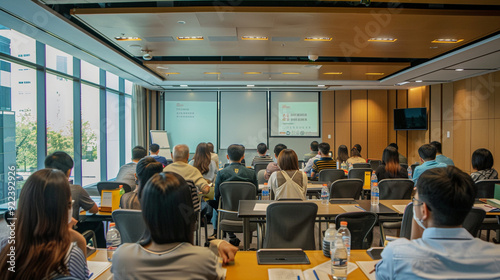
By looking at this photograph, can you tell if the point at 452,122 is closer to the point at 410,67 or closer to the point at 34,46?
the point at 410,67

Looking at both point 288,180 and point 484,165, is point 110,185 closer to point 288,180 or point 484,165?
point 288,180

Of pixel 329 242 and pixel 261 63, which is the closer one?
pixel 329 242

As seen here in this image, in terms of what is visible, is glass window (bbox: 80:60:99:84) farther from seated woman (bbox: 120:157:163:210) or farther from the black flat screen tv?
the black flat screen tv

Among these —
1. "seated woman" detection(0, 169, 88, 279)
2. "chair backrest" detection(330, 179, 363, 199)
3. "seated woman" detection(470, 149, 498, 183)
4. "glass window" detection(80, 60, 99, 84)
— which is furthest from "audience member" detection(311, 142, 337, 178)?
"glass window" detection(80, 60, 99, 84)

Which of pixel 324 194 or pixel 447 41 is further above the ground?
pixel 447 41

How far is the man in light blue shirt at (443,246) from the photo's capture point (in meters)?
1.27

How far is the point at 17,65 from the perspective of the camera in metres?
5.64

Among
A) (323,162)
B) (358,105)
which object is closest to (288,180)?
(323,162)

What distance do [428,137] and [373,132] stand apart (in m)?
1.92

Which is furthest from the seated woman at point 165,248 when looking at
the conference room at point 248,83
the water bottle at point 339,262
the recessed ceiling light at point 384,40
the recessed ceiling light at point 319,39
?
the recessed ceiling light at point 384,40

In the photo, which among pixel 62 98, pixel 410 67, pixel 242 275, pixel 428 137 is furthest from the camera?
pixel 428 137

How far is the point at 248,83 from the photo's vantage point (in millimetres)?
10562

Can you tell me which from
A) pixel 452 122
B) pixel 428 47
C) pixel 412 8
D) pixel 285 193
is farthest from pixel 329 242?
pixel 452 122

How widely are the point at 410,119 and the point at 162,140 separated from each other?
866cm
